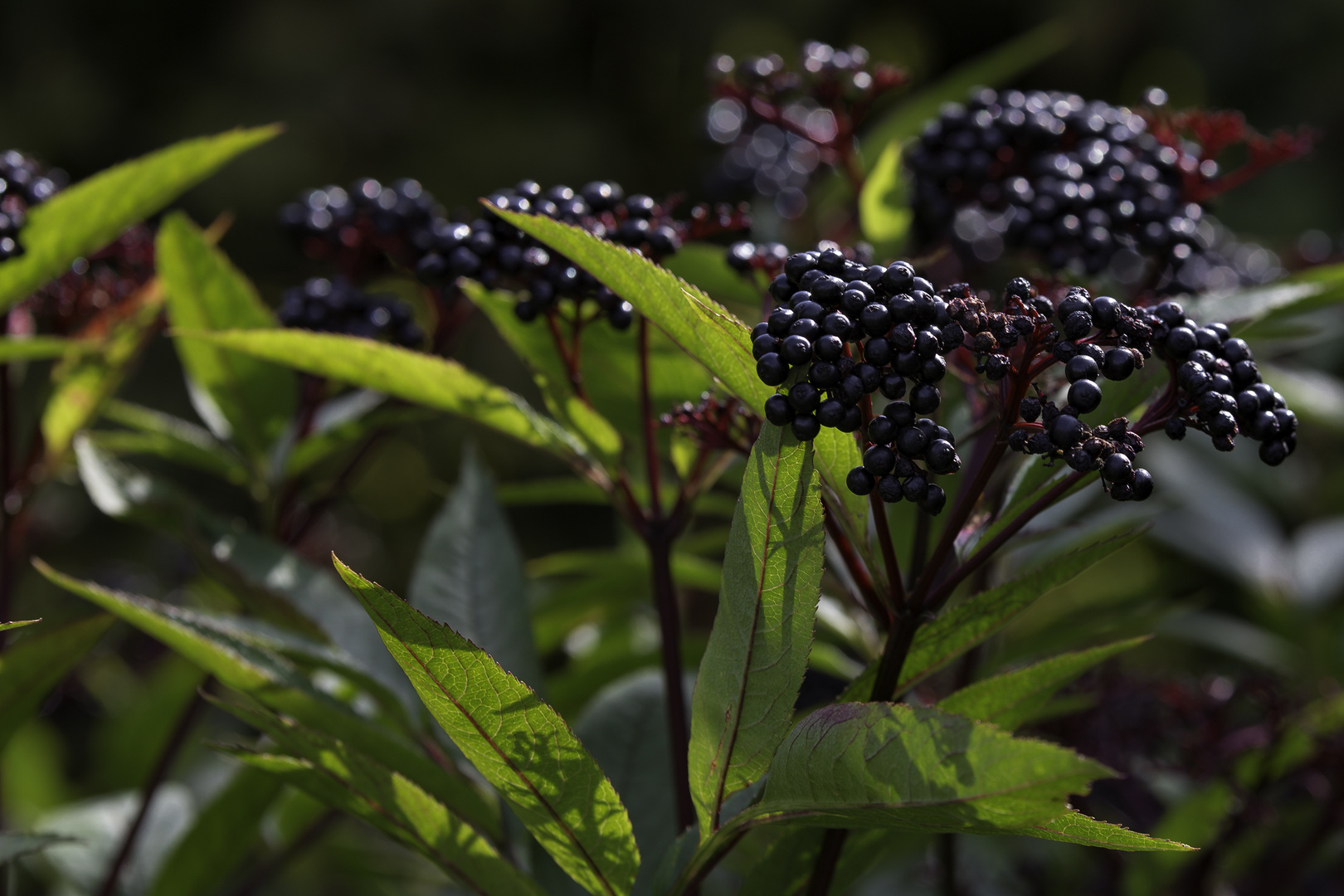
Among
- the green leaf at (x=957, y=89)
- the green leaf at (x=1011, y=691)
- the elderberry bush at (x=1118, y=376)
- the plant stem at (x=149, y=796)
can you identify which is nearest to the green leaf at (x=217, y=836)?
the plant stem at (x=149, y=796)

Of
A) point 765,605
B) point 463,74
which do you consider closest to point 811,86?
point 765,605

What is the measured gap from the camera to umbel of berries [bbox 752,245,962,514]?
0.65 m

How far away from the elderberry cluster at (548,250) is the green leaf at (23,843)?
20.8 inches

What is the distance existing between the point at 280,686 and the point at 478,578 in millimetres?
297

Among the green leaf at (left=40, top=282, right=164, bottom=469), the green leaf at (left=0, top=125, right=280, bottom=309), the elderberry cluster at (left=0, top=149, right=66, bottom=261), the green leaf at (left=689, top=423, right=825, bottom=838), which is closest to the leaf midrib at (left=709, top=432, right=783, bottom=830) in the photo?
the green leaf at (left=689, top=423, right=825, bottom=838)

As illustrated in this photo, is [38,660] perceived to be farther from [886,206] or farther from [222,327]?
[886,206]

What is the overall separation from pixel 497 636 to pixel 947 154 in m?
0.69

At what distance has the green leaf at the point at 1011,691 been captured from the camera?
763 millimetres

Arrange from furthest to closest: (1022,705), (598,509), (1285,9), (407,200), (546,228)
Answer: (598,509)
(1285,9)
(407,200)
(1022,705)
(546,228)

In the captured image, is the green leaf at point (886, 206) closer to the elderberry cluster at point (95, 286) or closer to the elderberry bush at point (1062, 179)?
the elderberry bush at point (1062, 179)

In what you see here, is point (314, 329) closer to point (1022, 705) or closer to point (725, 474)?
point (725, 474)

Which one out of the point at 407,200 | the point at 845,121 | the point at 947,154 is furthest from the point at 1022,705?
the point at 407,200

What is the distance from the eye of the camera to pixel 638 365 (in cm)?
103

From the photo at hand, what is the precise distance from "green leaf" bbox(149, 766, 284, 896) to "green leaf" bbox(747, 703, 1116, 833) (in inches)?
26.0
